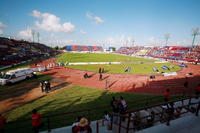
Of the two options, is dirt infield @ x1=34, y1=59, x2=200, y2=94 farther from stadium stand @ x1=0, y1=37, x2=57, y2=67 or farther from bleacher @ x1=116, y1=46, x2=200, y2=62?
bleacher @ x1=116, y1=46, x2=200, y2=62

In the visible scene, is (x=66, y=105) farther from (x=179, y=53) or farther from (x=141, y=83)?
(x=179, y=53)

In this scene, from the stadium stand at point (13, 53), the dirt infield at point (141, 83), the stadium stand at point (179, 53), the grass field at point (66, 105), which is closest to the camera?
the grass field at point (66, 105)

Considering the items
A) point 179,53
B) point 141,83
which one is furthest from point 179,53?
point 141,83

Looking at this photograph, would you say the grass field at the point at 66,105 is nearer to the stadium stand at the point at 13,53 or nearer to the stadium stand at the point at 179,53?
the stadium stand at the point at 13,53

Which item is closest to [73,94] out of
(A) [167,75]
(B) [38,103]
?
(B) [38,103]

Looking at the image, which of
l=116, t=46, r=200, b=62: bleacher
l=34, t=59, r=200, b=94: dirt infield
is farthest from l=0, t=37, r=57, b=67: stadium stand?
l=116, t=46, r=200, b=62: bleacher

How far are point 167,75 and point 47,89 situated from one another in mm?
23584

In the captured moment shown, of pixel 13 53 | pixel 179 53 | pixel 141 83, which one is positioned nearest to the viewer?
pixel 141 83

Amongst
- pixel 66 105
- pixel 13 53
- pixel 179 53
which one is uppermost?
pixel 179 53

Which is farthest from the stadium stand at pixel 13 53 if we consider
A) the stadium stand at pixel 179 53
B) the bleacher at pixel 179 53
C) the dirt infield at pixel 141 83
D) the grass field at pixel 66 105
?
the bleacher at pixel 179 53

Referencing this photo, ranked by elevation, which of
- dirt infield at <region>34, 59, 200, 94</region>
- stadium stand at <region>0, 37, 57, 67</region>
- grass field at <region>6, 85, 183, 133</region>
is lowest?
grass field at <region>6, 85, 183, 133</region>

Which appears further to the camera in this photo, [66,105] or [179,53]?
[179,53]

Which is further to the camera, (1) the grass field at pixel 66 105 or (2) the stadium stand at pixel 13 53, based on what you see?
(2) the stadium stand at pixel 13 53

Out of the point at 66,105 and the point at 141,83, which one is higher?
the point at 141,83
